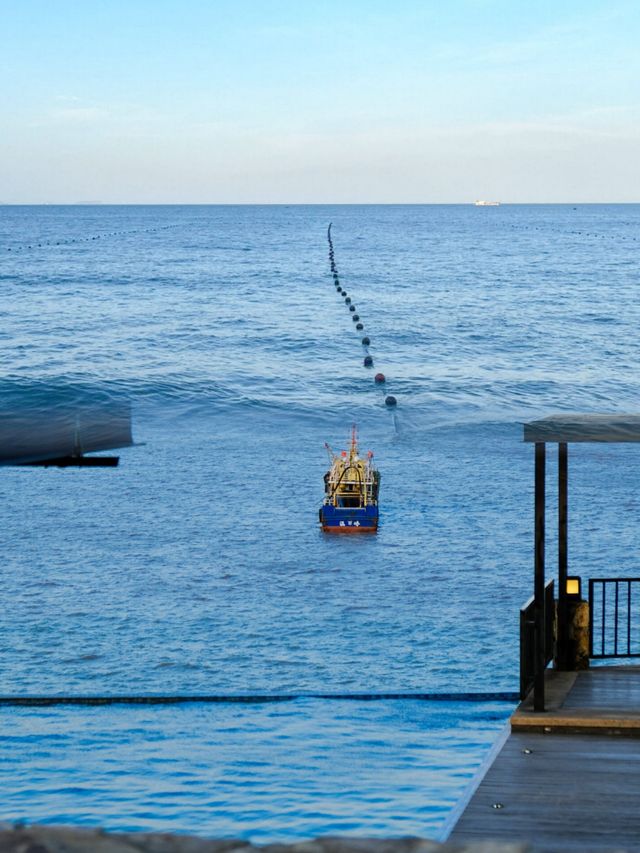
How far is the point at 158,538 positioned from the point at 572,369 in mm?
40563

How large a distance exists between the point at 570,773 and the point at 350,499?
20650 mm

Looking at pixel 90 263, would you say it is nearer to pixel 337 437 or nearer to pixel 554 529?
pixel 337 437

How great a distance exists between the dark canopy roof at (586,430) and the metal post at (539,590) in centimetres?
14

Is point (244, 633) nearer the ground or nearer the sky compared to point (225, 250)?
nearer the ground

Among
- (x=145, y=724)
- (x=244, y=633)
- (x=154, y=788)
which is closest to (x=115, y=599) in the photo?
(x=244, y=633)

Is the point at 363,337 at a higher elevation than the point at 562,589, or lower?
higher

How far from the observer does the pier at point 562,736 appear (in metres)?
7.55

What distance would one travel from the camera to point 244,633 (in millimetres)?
20625

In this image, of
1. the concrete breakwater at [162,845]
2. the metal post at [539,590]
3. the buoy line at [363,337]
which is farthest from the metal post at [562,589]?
the buoy line at [363,337]

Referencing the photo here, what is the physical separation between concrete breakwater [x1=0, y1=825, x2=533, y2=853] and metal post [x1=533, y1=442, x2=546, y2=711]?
800 cm

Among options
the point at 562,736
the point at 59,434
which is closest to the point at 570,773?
the point at 562,736

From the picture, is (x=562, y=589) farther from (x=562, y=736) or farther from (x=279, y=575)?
(x=279, y=575)

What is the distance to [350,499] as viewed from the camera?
2911 cm

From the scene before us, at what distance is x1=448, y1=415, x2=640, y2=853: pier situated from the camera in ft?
24.8
